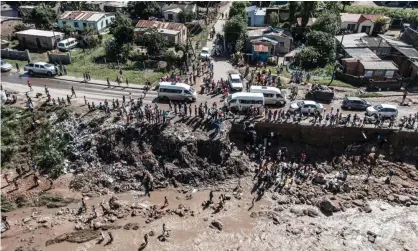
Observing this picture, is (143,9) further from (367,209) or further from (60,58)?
(367,209)

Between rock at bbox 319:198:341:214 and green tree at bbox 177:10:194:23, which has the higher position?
green tree at bbox 177:10:194:23

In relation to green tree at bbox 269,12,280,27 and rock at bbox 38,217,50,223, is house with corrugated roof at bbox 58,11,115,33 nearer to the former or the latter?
green tree at bbox 269,12,280,27

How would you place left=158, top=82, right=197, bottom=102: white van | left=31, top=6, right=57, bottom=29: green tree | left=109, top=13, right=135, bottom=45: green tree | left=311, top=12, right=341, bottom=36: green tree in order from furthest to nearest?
1. left=31, top=6, right=57, bottom=29: green tree
2. left=311, top=12, right=341, bottom=36: green tree
3. left=109, top=13, right=135, bottom=45: green tree
4. left=158, top=82, right=197, bottom=102: white van

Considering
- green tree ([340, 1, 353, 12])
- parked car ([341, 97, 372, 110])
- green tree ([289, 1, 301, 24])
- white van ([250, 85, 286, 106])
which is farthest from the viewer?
green tree ([340, 1, 353, 12])

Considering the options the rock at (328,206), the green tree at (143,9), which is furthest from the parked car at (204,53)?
the rock at (328,206)

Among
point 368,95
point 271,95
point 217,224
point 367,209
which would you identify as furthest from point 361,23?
point 217,224

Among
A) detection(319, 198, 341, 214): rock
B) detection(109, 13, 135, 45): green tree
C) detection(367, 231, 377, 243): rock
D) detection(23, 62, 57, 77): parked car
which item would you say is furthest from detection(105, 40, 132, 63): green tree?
detection(367, 231, 377, 243): rock

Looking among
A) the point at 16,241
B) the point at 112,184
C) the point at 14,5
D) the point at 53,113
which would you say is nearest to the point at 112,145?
the point at 112,184
